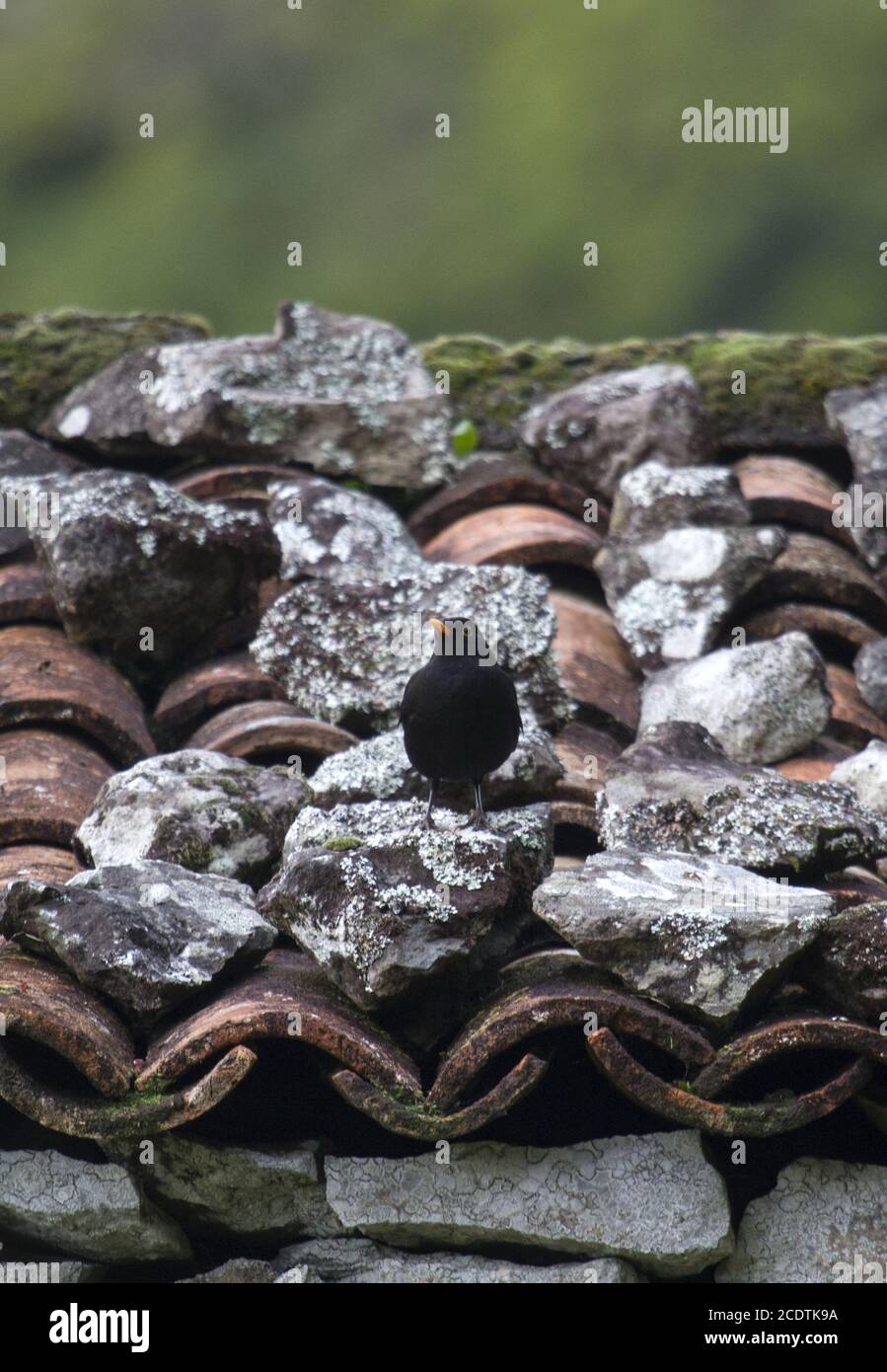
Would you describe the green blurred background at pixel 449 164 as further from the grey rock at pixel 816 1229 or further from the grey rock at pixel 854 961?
the grey rock at pixel 816 1229

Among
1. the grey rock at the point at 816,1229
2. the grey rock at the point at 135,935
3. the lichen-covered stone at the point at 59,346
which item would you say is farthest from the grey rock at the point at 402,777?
the lichen-covered stone at the point at 59,346

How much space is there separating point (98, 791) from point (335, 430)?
210 cm

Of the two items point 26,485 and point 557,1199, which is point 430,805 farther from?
point 26,485

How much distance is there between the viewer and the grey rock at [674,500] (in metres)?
5.29

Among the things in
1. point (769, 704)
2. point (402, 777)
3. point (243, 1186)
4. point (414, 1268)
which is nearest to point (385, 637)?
point (402, 777)

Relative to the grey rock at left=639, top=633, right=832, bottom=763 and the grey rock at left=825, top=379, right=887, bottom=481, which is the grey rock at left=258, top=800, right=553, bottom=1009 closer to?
the grey rock at left=639, top=633, right=832, bottom=763

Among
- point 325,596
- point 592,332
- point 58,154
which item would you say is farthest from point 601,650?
point 58,154

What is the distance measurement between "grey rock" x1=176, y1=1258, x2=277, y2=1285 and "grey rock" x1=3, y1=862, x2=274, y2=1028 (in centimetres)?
49

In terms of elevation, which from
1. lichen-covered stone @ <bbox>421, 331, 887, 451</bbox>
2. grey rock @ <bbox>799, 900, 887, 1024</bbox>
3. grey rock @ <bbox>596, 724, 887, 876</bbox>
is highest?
lichen-covered stone @ <bbox>421, 331, 887, 451</bbox>

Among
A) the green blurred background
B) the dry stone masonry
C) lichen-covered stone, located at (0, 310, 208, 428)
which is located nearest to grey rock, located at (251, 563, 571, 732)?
the dry stone masonry

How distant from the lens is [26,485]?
516 cm

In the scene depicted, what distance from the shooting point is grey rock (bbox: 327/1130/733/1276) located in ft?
10.0

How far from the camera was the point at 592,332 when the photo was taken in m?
16.4

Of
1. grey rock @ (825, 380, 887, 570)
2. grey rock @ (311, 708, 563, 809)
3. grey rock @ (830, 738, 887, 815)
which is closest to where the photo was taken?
grey rock @ (311, 708, 563, 809)
